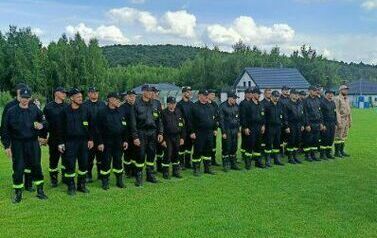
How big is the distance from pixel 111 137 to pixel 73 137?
899mm

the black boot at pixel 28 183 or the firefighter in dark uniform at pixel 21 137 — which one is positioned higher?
the firefighter in dark uniform at pixel 21 137

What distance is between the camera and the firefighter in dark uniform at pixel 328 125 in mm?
13797

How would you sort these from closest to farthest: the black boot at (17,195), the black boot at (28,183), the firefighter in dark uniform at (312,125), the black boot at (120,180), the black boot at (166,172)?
the black boot at (17,195) < the black boot at (28,183) < the black boot at (120,180) < the black boot at (166,172) < the firefighter in dark uniform at (312,125)

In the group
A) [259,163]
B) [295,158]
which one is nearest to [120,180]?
[259,163]

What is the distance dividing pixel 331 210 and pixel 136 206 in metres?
3.20

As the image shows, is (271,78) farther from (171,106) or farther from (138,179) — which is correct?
(138,179)

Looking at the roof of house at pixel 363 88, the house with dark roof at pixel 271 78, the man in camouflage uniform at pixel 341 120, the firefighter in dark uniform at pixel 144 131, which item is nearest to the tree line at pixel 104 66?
the house with dark roof at pixel 271 78

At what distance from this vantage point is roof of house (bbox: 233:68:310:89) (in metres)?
56.6

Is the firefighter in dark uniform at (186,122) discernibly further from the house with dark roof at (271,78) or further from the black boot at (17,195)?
the house with dark roof at (271,78)

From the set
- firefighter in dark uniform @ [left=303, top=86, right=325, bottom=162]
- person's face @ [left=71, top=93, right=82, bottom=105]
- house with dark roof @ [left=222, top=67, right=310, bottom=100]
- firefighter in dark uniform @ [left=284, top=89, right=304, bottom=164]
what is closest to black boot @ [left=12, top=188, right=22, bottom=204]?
person's face @ [left=71, top=93, right=82, bottom=105]

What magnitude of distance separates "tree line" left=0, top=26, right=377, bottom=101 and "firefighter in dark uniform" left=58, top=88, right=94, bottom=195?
40.0 m

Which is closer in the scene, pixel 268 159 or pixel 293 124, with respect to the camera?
pixel 268 159

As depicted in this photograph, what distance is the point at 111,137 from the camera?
9898 mm

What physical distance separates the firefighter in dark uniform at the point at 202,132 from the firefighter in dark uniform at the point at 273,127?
1687 millimetres
